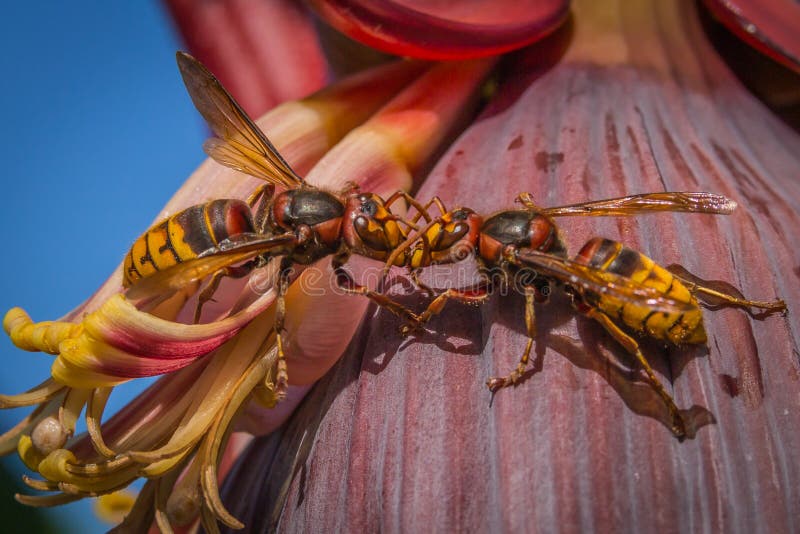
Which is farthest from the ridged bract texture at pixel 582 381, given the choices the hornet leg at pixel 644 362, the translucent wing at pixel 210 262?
the translucent wing at pixel 210 262

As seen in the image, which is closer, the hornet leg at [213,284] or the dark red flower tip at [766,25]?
the hornet leg at [213,284]

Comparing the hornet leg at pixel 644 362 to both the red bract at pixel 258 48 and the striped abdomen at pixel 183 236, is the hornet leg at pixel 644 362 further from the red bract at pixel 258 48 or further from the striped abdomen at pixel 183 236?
the red bract at pixel 258 48

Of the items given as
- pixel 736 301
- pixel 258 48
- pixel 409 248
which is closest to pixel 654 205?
pixel 736 301

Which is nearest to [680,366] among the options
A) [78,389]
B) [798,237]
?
[798,237]

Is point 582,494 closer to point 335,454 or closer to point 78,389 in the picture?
point 335,454

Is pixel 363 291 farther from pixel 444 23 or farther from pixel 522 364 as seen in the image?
pixel 444 23

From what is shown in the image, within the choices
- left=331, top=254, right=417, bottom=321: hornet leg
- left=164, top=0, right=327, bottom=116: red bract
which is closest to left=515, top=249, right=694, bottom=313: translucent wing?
left=331, top=254, right=417, bottom=321: hornet leg
